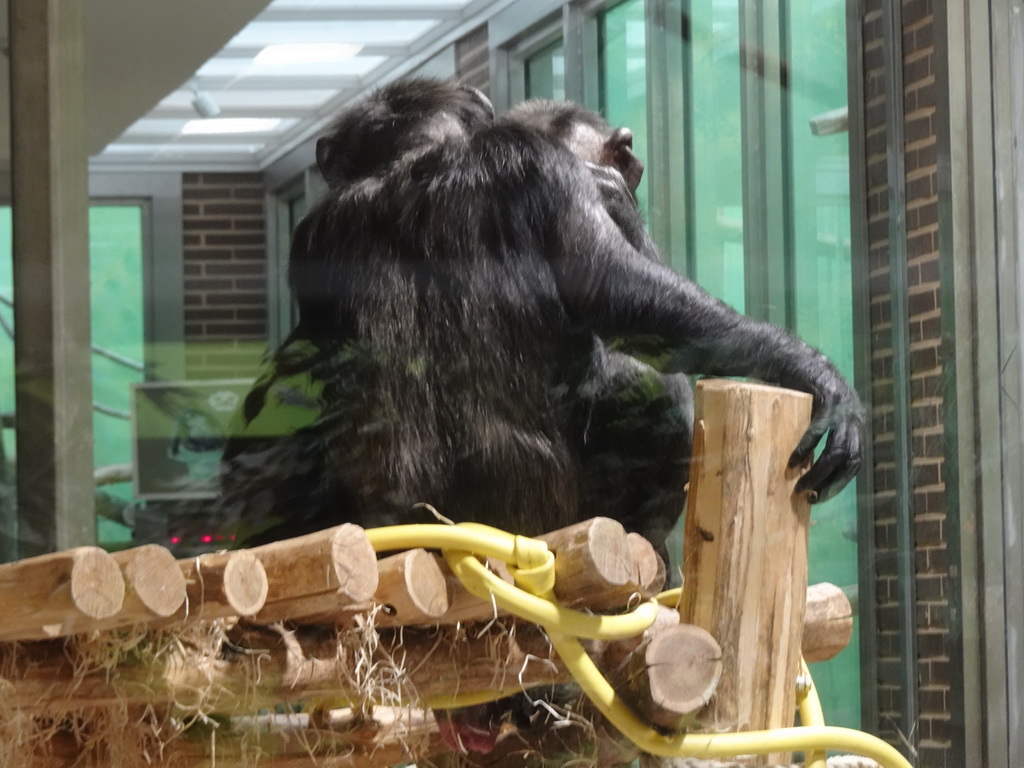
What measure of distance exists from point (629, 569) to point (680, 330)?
453 millimetres

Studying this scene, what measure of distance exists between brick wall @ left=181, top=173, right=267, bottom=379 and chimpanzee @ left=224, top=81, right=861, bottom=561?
0.05 meters

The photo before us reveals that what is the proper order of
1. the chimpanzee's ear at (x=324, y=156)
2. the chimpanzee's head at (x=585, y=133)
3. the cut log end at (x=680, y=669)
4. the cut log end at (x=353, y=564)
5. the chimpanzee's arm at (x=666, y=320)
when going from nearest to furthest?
the cut log end at (x=353, y=564), the cut log end at (x=680, y=669), the chimpanzee's arm at (x=666, y=320), the chimpanzee's ear at (x=324, y=156), the chimpanzee's head at (x=585, y=133)

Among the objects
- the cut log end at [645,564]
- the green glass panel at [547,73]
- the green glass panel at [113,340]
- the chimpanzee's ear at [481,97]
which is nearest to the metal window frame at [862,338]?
the green glass panel at [547,73]

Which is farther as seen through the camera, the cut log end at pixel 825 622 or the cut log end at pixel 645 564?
the cut log end at pixel 825 622

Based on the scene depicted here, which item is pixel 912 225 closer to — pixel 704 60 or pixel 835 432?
pixel 704 60

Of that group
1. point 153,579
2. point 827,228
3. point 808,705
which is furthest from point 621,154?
point 153,579

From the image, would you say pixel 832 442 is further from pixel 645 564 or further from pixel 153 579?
pixel 153 579

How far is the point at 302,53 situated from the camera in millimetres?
1548

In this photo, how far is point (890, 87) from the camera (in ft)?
7.93

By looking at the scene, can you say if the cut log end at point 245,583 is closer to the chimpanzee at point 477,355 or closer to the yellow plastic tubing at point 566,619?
the yellow plastic tubing at point 566,619

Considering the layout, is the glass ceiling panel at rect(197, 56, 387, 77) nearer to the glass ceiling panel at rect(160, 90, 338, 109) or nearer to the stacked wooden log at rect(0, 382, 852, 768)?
the glass ceiling panel at rect(160, 90, 338, 109)

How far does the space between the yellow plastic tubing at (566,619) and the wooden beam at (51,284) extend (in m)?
0.51

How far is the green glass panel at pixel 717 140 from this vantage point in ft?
7.46

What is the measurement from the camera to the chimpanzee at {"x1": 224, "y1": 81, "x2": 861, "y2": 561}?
4.89 ft
